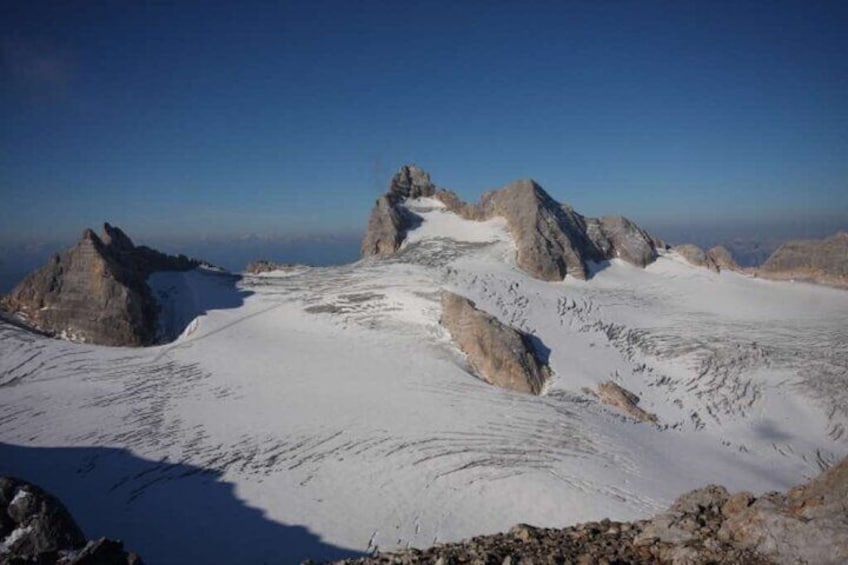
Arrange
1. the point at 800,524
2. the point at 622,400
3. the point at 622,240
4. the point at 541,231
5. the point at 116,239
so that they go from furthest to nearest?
the point at 622,240, the point at 541,231, the point at 116,239, the point at 622,400, the point at 800,524

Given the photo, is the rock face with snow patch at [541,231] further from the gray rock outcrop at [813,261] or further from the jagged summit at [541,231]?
the gray rock outcrop at [813,261]

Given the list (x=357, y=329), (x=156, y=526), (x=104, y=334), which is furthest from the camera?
(x=357, y=329)

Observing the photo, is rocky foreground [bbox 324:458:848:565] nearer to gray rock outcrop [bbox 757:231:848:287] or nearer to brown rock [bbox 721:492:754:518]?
brown rock [bbox 721:492:754:518]

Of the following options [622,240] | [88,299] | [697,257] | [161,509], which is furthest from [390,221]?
[161,509]

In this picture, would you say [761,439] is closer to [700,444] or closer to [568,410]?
[700,444]

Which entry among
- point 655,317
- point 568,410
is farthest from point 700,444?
point 655,317

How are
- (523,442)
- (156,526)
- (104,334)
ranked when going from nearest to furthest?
(156,526)
(523,442)
(104,334)

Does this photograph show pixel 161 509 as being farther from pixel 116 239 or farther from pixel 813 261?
pixel 813 261
